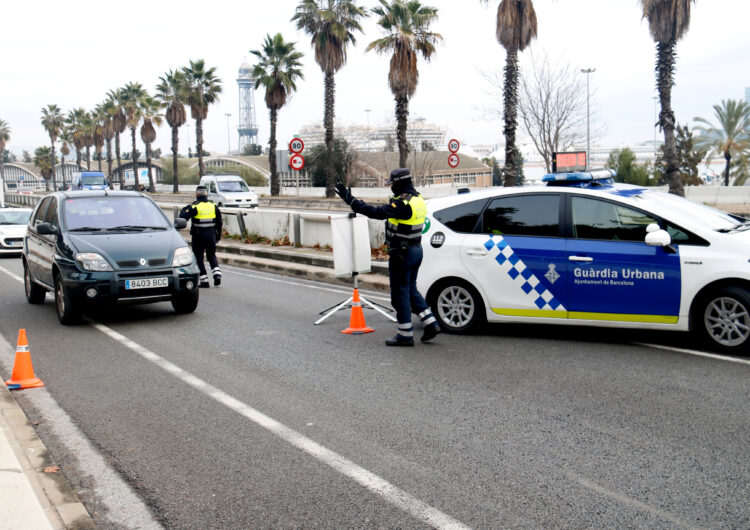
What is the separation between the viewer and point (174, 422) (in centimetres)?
537

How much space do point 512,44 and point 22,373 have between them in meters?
23.1

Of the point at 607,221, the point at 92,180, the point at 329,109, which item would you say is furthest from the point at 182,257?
the point at 92,180

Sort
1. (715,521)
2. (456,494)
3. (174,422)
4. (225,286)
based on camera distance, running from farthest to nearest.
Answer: (225,286), (174,422), (456,494), (715,521)

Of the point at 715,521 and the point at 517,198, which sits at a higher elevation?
the point at 517,198

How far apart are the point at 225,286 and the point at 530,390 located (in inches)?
330

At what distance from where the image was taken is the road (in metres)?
3.87

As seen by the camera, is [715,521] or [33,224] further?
[33,224]

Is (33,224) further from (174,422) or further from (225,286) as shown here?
(174,422)

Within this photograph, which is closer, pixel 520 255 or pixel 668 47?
pixel 520 255

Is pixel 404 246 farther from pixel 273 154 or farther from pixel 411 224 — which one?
pixel 273 154

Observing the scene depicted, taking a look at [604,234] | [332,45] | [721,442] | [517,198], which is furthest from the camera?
[332,45]

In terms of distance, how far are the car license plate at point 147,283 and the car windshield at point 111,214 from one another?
1.14 m

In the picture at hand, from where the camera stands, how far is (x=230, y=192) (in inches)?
1364

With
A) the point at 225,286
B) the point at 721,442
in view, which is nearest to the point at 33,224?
the point at 225,286
